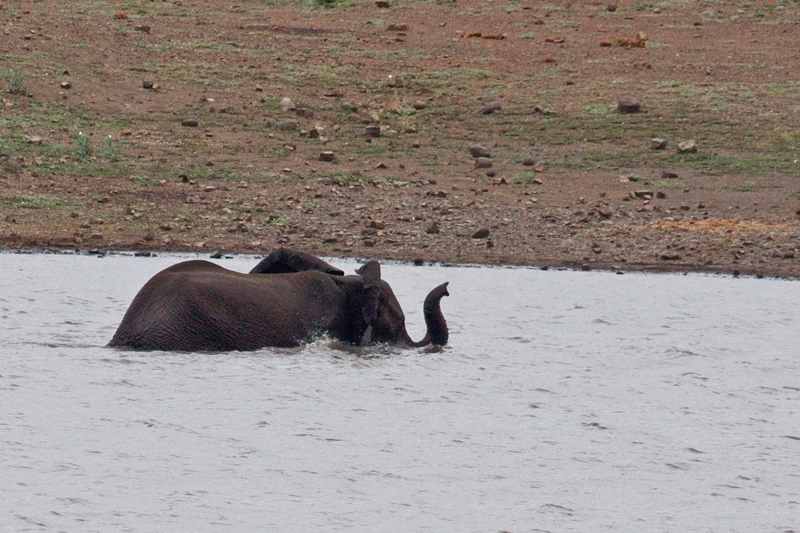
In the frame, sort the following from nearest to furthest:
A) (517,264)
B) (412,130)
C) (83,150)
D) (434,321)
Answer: (434,321) → (517,264) → (83,150) → (412,130)

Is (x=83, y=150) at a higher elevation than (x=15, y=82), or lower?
lower

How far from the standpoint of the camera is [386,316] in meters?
8.12

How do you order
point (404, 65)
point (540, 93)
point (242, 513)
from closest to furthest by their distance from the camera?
1. point (242, 513)
2. point (540, 93)
3. point (404, 65)

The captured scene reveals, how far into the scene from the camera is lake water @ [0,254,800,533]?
15.9 feet

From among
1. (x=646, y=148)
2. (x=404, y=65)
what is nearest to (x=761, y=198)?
(x=646, y=148)

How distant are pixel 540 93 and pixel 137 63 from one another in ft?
20.4

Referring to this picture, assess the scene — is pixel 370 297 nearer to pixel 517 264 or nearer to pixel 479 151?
pixel 517 264

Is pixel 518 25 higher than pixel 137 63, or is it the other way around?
pixel 518 25

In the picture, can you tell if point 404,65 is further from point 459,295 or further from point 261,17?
point 459,295

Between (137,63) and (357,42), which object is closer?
(137,63)

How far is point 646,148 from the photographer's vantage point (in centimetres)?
1653

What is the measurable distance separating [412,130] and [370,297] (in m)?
9.49

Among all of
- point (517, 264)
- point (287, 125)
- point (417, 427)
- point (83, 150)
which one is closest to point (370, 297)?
point (417, 427)

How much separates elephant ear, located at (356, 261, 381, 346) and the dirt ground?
4577mm
